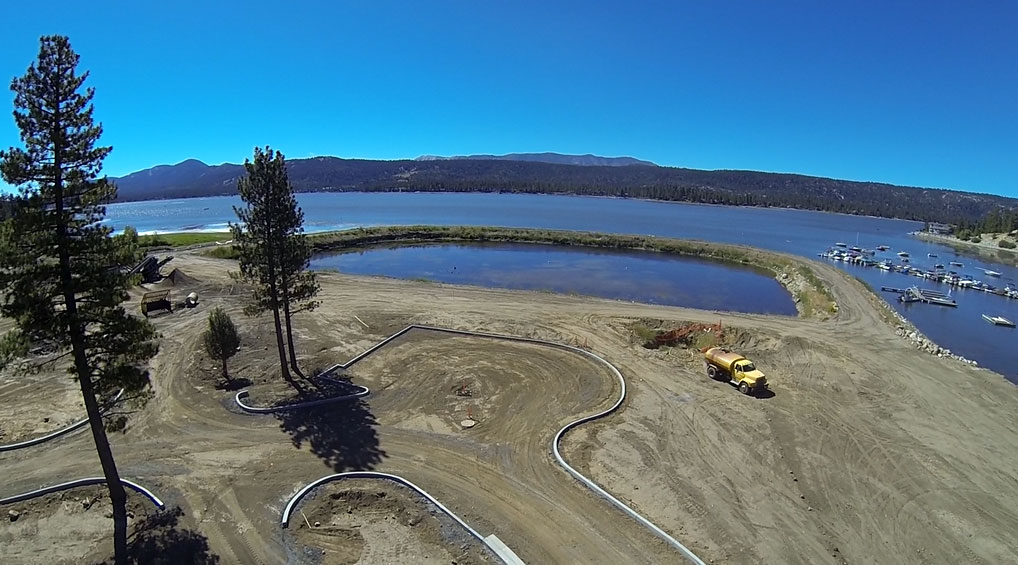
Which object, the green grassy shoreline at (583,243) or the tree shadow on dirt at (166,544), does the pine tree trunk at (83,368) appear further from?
the green grassy shoreline at (583,243)

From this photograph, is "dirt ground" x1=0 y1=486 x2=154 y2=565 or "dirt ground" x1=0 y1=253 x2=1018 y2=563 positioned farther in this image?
"dirt ground" x1=0 y1=253 x2=1018 y2=563

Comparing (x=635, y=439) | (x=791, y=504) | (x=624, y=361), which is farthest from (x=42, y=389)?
(x=791, y=504)

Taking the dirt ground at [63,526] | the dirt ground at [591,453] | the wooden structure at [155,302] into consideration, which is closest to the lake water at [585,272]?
the dirt ground at [591,453]

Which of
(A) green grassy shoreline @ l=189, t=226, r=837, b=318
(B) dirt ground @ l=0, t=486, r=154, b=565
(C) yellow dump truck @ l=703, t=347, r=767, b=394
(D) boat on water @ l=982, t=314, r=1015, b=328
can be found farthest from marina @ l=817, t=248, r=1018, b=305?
(B) dirt ground @ l=0, t=486, r=154, b=565

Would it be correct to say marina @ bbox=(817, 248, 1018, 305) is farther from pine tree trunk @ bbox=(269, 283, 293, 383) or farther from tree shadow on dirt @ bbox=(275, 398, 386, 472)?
pine tree trunk @ bbox=(269, 283, 293, 383)

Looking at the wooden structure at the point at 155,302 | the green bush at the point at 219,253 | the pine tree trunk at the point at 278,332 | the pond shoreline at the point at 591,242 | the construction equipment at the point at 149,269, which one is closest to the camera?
the pine tree trunk at the point at 278,332

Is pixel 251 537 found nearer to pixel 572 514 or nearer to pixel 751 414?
pixel 572 514

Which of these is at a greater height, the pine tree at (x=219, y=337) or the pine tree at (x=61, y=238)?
the pine tree at (x=61, y=238)
